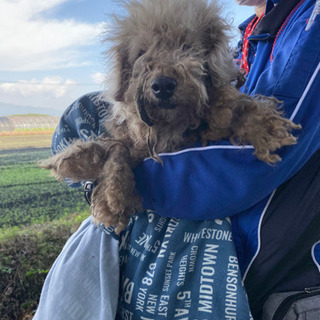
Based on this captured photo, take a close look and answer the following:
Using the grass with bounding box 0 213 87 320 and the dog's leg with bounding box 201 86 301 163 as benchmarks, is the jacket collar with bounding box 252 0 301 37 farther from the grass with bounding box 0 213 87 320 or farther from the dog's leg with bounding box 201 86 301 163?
the grass with bounding box 0 213 87 320

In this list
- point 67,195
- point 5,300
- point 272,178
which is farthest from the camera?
point 67,195

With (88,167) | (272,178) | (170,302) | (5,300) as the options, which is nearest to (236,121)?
(272,178)

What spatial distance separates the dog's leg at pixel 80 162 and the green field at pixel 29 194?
1.50 m

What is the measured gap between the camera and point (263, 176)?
942mm

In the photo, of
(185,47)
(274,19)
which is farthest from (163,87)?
(274,19)

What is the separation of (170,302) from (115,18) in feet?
3.28

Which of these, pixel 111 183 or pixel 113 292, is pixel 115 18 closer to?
pixel 111 183

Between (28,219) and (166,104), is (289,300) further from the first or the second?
(28,219)

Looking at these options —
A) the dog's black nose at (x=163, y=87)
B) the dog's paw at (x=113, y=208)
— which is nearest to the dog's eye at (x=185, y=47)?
the dog's black nose at (x=163, y=87)

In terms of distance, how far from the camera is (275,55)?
1022 millimetres

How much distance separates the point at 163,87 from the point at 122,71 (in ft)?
0.88

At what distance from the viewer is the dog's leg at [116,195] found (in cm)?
101

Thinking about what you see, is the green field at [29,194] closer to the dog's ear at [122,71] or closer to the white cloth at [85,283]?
the white cloth at [85,283]

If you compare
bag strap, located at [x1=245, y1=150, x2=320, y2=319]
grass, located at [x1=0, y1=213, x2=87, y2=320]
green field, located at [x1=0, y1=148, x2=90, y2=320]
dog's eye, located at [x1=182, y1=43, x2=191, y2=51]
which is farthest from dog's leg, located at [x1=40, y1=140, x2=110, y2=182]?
grass, located at [x1=0, y1=213, x2=87, y2=320]
